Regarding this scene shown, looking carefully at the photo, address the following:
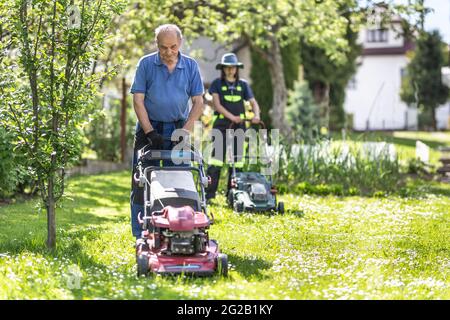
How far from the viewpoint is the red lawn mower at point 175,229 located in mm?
6223

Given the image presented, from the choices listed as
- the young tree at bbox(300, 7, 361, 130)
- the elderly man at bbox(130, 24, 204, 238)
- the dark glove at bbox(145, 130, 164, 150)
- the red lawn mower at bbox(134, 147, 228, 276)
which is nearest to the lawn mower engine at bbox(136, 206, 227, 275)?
the red lawn mower at bbox(134, 147, 228, 276)

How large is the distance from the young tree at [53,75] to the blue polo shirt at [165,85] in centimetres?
51

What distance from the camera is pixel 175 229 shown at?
20.2 ft

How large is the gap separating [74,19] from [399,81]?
4177cm

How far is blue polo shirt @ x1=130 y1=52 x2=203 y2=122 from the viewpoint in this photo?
7.27 meters

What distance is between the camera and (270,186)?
415 inches

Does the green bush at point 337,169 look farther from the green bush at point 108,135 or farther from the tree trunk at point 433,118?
the tree trunk at point 433,118

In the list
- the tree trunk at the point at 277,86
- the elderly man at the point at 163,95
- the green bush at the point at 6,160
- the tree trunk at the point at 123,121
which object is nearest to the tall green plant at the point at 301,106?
the tree trunk at the point at 277,86

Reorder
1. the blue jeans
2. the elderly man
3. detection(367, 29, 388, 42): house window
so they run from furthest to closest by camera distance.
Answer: detection(367, 29, 388, 42): house window < the blue jeans < the elderly man

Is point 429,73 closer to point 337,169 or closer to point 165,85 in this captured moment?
point 337,169

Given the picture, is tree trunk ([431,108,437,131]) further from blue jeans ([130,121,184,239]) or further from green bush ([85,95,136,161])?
blue jeans ([130,121,184,239])

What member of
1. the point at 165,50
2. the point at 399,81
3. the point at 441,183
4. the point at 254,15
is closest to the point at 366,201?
the point at 441,183

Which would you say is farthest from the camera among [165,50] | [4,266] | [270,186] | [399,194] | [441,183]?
[441,183]
